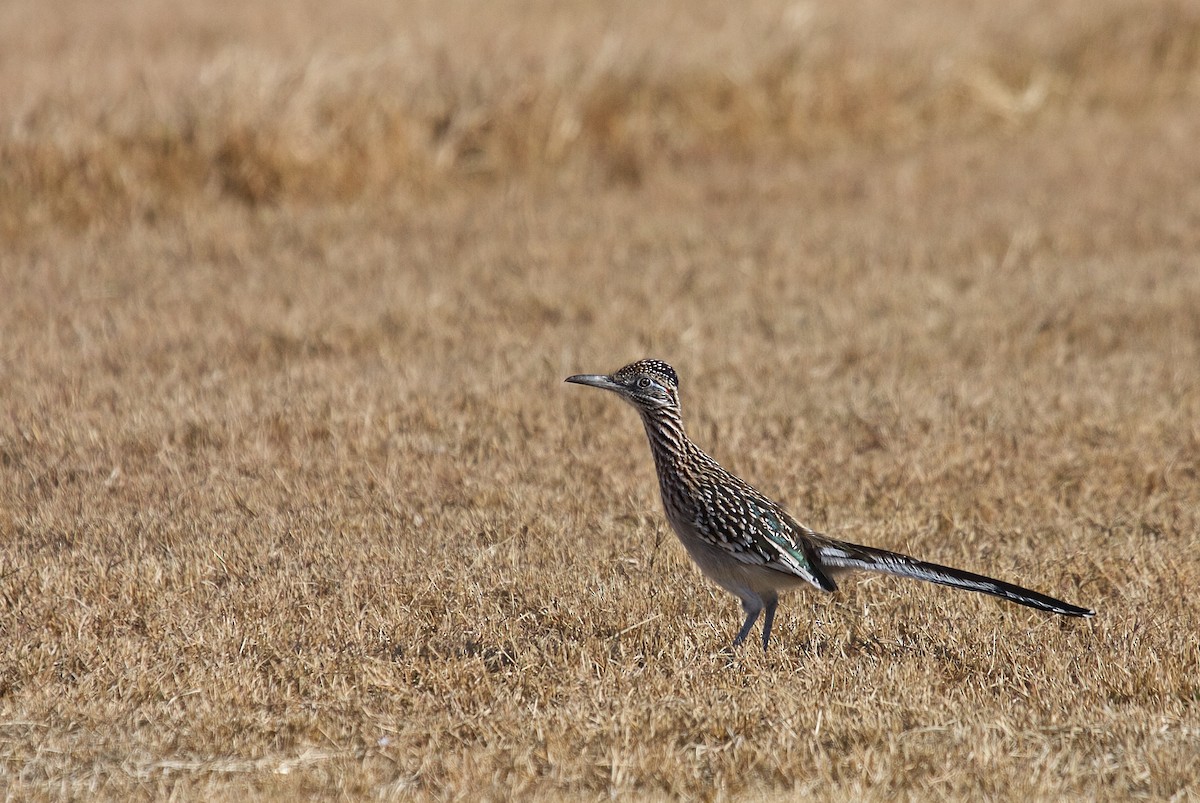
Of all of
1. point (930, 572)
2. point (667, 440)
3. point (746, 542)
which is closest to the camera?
point (930, 572)

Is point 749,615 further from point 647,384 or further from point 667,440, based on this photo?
point 647,384

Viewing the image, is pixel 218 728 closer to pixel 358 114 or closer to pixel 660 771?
pixel 660 771

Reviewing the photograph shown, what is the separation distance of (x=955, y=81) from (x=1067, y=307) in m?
6.73

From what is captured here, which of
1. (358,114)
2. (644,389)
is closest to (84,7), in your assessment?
(358,114)

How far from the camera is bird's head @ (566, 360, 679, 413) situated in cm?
705

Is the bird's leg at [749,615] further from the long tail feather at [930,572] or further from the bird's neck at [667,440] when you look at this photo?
the bird's neck at [667,440]

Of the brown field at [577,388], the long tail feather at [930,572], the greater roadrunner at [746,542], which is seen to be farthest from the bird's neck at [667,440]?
the long tail feather at [930,572]

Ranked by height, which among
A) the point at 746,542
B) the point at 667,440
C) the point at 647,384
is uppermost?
the point at 647,384

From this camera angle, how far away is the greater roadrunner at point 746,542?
6.44m

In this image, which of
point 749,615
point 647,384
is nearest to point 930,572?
point 749,615

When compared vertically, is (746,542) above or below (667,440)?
below

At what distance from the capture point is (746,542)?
6.47 meters

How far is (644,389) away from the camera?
7.05 meters

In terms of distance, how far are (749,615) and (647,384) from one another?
1176mm
